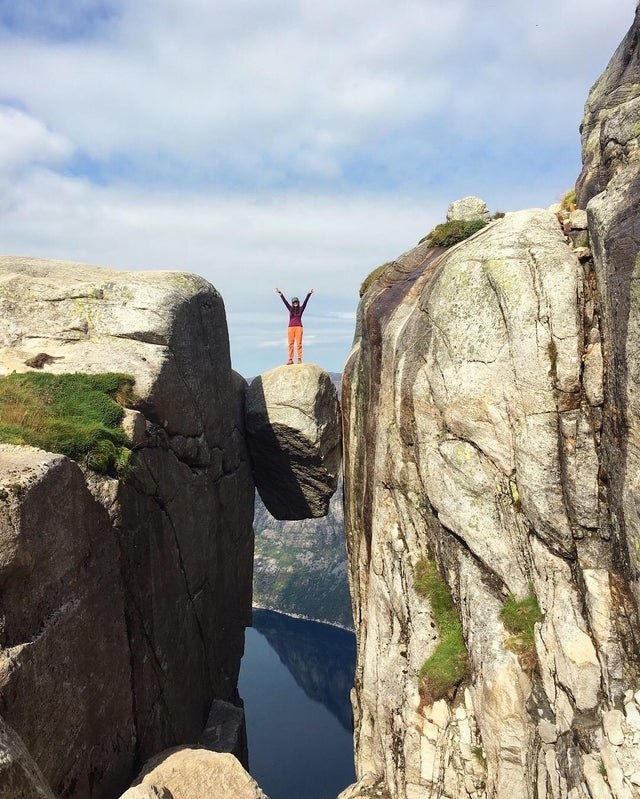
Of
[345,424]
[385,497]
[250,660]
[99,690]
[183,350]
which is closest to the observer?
[99,690]

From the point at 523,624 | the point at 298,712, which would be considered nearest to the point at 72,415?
the point at 523,624

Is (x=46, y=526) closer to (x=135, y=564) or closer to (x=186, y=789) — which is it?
(x=135, y=564)

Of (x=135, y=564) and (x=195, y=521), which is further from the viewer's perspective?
(x=195, y=521)

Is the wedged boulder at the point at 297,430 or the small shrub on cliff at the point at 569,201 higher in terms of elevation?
the small shrub on cliff at the point at 569,201

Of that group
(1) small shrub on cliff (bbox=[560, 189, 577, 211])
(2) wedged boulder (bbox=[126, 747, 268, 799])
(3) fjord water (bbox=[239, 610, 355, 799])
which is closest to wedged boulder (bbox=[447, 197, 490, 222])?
(1) small shrub on cliff (bbox=[560, 189, 577, 211])

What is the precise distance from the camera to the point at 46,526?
14719 mm

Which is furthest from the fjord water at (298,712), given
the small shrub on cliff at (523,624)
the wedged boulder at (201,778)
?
the small shrub on cliff at (523,624)

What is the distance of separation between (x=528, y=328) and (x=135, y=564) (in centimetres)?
1566

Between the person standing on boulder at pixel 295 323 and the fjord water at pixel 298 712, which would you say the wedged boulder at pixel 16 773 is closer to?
the person standing on boulder at pixel 295 323

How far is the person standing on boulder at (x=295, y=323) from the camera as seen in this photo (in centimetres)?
3344

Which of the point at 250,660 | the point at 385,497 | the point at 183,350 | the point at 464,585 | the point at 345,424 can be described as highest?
the point at 183,350

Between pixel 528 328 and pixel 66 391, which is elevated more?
pixel 528 328

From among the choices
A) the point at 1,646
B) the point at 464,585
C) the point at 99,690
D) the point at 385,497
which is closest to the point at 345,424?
the point at 385,497

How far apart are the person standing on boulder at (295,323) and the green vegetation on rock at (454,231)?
823 centimetres
